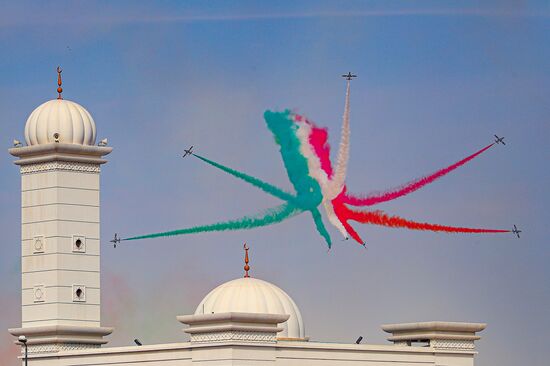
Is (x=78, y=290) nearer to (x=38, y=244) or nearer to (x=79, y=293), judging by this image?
(x=79, y=293)

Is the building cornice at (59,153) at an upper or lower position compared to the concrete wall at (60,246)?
upper

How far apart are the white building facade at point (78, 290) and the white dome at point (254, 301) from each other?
0.05 m

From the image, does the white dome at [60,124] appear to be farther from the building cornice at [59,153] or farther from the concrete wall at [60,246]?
the concrete wall at [60,246]

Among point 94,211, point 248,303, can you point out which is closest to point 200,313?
point 248,303

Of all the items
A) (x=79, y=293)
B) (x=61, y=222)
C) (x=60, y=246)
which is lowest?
(x=79, y=293)

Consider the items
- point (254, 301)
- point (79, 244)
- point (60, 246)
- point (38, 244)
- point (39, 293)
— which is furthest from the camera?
point (79, 244)

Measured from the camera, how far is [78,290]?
10831 cm

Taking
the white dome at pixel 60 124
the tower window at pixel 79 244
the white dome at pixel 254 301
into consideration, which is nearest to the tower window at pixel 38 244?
the tower window at pixel 79 244

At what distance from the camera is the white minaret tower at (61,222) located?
108 meters

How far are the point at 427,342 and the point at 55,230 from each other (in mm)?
19834

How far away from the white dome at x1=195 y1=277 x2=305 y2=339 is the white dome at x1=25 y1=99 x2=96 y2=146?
1095 cm

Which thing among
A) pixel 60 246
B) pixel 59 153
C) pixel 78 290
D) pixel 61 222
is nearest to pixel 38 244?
pixel 60 246

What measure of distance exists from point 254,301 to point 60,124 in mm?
14056

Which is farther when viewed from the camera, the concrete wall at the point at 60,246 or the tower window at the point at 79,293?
the tower window at the point at 79,293
